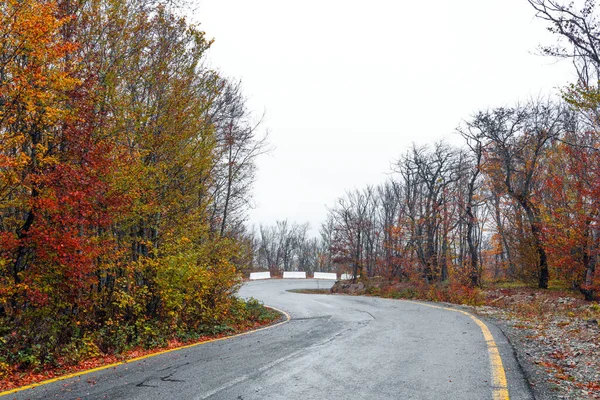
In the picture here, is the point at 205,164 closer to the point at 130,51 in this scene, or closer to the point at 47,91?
the point at 130,51

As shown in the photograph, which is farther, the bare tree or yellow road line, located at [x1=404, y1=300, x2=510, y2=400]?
the bare tree

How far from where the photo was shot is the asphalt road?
4.88m

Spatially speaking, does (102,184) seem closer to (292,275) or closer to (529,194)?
(529,194)

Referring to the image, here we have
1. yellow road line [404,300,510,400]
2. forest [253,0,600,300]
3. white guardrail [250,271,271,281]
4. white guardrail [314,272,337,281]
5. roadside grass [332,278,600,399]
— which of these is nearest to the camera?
yellow road line [404,300,510,400]

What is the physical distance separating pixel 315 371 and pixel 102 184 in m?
5.14

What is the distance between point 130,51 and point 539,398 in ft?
34.1

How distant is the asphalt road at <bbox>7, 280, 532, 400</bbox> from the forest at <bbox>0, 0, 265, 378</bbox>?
1.63 meters

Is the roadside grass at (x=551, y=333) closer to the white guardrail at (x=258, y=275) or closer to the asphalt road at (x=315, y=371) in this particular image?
the asphalt road at (x=315, y=371)

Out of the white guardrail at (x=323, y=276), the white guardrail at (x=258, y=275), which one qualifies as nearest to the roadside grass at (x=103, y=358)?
the white guardrail at (x=258, y=275)

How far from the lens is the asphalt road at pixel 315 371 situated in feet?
16.0

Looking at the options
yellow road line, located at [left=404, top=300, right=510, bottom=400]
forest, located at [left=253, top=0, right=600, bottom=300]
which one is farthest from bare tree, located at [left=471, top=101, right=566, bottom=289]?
yellow road line, located at [left=404, top=300, right=510, bottom=400]

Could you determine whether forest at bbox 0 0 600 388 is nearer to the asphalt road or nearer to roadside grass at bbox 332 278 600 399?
the asphalt road

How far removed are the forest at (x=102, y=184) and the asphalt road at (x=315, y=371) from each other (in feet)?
5.34

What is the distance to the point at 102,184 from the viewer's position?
7.76 metres
